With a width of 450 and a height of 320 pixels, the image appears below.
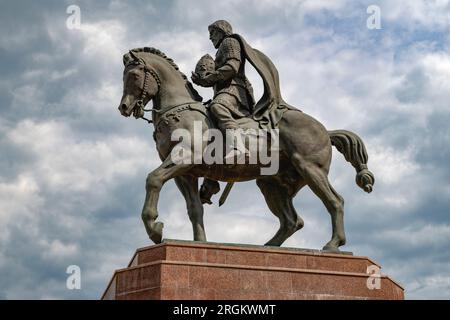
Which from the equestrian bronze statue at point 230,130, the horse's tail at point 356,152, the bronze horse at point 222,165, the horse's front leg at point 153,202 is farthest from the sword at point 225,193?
the horse's tail at point 356,152

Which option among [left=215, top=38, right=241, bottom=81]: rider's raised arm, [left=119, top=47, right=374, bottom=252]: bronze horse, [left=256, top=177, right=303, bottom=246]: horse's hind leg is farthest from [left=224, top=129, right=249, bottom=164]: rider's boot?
[left=215, top=38, right=241, bottom=81]: rider's raised arm

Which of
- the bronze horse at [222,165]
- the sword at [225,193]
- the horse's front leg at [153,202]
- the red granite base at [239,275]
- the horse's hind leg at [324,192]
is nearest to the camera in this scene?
the red granite base at [239,275]

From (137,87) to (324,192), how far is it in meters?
4.02

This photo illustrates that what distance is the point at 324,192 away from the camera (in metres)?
15.2

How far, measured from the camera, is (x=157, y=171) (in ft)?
47.0

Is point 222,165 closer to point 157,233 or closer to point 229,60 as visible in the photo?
point 157,233

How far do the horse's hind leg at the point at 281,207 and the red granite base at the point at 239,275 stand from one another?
1.42 meters

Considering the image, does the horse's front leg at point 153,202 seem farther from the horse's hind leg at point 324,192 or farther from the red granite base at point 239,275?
the horse's hind leg at point 324,192

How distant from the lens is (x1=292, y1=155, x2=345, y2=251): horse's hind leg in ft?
49.6

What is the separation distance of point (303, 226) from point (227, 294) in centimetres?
318

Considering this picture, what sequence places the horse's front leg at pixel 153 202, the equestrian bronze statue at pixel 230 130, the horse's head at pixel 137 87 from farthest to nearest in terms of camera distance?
the horse's head at pixel 137 87 < the equestrian bronze statue at pixel 230 130 < the horse's front leg at pixel 153 202

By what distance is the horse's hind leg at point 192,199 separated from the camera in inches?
586

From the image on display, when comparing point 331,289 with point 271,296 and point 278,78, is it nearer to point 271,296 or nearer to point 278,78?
point 271,296
